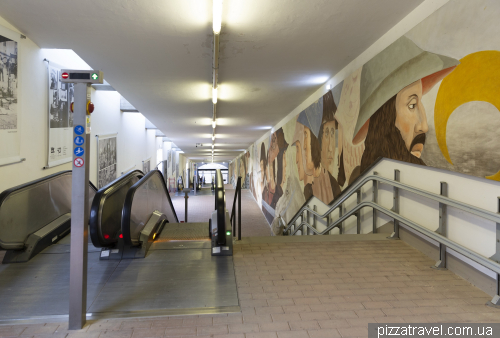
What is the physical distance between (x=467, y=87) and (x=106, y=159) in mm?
8532

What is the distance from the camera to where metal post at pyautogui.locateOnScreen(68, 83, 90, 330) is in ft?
7.19

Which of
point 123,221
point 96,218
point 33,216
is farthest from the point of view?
point 33,216

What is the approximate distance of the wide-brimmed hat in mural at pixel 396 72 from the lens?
322 cm

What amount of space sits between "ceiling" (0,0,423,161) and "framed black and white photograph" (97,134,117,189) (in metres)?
1.97

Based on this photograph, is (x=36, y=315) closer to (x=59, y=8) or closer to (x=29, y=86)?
(x=59, y=8)

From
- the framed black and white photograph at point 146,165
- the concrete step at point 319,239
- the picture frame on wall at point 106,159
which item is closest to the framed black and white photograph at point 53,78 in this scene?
the picture frame on wall at point 106,159

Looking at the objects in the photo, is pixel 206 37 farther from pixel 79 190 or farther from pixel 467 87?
pixel 467 87

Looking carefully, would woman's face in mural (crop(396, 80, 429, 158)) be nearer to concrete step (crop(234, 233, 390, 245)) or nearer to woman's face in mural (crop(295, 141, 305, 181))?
concrete step (crop(234, 233, 390, 245))

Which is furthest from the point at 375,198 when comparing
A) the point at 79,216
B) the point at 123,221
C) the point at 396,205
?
the point at 79,216

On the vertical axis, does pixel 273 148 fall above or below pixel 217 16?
below

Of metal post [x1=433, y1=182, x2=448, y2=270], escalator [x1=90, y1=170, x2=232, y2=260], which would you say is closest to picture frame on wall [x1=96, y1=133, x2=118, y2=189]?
escalator [x1=90, y1=170, x2=232, y2=260]

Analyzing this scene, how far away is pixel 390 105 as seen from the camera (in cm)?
404

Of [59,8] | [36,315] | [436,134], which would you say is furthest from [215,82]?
[36,315]

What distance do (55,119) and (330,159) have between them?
16.7 feet
